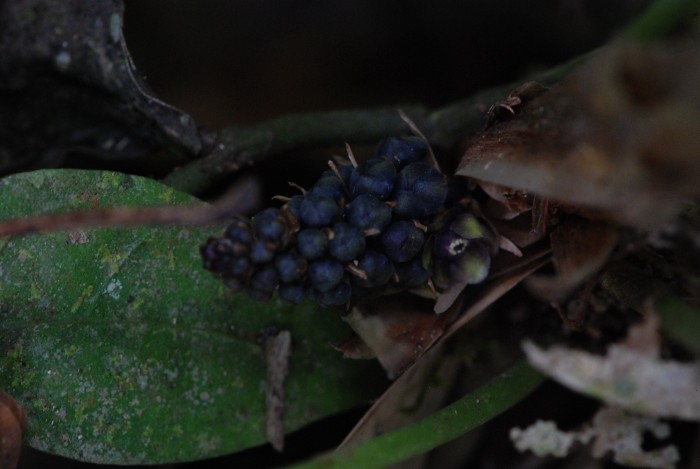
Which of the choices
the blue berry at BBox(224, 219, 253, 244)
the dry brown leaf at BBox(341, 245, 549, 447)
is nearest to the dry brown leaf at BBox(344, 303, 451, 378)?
the dry brown leaf at BBox(341, 245, 549, 447)

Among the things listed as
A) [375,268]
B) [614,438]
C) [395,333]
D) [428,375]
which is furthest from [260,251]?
[614,438]

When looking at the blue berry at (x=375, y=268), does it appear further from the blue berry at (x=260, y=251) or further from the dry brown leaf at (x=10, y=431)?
the dry brown leaf at (x=10, y=431)

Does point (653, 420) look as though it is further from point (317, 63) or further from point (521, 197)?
point (317, 63)

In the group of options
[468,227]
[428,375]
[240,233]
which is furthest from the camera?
[428,375]

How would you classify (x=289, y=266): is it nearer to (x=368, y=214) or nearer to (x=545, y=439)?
(x=368, y=214)

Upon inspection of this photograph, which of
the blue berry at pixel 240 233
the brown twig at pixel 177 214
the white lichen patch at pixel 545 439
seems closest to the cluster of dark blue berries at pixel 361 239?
the blue berry at pixel 240 233

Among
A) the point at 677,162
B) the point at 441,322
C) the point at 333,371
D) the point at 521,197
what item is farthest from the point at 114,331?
the point at 677,162
